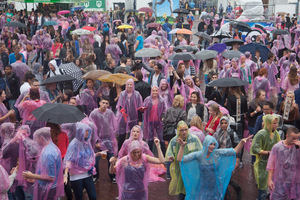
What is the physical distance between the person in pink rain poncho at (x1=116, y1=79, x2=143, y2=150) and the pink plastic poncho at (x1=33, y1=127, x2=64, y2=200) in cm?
314

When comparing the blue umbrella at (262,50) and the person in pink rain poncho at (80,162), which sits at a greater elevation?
the blue umbrella at (262,50)

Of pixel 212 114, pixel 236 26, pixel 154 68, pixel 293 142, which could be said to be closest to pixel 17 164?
pixel 212 114

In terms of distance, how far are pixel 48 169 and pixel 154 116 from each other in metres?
3.52

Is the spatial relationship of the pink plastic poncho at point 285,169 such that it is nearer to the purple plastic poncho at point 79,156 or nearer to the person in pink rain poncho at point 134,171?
the person in pink rain poncho at point 134,171

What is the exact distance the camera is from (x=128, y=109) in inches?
360

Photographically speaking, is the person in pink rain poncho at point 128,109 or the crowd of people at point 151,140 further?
the person in pink rain poncho at point 128,109

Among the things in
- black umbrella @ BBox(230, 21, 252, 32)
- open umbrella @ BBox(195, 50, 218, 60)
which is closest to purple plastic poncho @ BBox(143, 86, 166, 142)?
open umbrella @ BBox(195, 50, 218, 60)

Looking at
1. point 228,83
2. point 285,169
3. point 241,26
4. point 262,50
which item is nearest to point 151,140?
point 228,83

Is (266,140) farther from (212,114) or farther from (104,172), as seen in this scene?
(104,172)

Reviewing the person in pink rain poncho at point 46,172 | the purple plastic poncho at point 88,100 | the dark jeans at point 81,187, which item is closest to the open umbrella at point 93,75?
the purple plastic poncho at point 88,100

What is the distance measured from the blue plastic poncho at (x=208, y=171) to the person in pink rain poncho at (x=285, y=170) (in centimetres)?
56

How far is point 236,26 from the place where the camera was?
19453 millimetres

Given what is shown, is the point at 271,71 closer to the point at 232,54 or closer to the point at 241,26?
the point at 232,54

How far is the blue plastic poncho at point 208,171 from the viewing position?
6.20m
